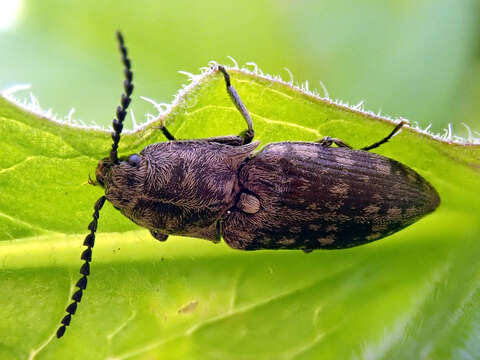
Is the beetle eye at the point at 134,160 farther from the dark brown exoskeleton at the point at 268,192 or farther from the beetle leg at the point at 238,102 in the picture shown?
the beetle leg at the point at 238,102

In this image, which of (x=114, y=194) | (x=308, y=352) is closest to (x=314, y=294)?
(x=308, y=352)

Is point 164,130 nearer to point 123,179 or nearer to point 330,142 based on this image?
point 123,179

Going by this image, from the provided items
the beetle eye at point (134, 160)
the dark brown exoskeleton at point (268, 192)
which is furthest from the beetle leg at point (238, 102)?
the beetle eye at point (134, 160)

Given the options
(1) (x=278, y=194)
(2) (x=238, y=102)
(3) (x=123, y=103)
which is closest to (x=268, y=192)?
(1) (x=278, y=194)

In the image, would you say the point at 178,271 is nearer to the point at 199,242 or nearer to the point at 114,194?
the point at 199,242

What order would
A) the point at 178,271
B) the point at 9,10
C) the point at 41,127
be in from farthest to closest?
the point at 9,10 < the point at 178,271 < the point at 41,127

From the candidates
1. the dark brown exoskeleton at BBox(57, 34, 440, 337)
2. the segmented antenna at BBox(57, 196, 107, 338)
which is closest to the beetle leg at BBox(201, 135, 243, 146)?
the dark brown exoskeleton at BBox(57, 34, 440, 337)

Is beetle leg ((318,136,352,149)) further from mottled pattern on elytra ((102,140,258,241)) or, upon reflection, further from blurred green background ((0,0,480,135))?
blurred green background ((0,0,480,135))
